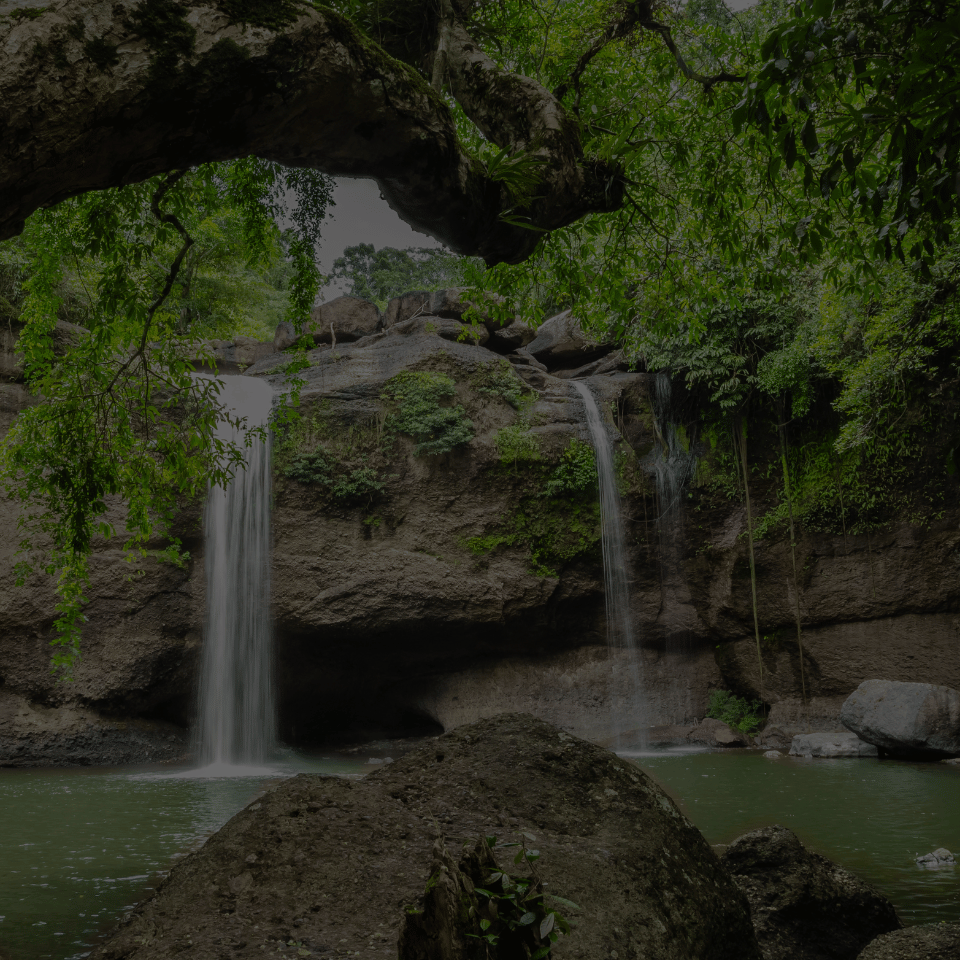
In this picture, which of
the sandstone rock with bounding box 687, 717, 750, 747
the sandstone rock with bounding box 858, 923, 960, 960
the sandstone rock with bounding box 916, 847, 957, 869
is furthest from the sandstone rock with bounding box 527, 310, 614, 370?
the sandstone rock with bounding box 858, 923, 960, 960

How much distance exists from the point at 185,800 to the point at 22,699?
19.9 feet

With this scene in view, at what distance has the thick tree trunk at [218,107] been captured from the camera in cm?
238

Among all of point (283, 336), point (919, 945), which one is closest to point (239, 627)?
point (283, 336)

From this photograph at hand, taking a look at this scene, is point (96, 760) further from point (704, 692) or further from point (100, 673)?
point (704, 692)

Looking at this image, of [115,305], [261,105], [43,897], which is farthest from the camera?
[115,305]

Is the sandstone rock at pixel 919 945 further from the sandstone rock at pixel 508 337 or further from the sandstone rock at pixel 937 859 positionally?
the sandstone rock at pixel 508 337

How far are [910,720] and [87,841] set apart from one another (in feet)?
36.5

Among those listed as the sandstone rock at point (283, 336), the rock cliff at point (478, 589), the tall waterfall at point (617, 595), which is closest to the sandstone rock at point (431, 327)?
the rock cliff at point (478, 589)

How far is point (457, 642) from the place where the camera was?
52.0ft

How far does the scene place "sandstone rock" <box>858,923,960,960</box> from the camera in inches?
131

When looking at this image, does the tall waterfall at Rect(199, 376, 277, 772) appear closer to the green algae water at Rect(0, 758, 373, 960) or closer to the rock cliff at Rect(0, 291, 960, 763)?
the rock cliff at Rect(0, 291, 960, 763)

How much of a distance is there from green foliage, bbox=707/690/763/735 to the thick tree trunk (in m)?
13.6

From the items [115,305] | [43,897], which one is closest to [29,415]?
[115,305]

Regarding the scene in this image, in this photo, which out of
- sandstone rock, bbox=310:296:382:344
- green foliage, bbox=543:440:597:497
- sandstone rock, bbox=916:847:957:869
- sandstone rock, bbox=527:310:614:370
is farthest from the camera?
sandstone rock, bbox=310:296:382:344
